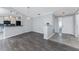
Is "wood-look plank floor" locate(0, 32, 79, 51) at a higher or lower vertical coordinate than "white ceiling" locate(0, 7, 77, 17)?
lower

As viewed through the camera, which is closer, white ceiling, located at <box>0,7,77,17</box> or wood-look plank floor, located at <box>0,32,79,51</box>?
white ceiling, located at <box>0,7,77,17</box>

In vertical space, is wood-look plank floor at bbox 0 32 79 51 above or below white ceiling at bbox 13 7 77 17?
below

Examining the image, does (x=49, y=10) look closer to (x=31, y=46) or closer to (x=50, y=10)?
(x=50, y=10)

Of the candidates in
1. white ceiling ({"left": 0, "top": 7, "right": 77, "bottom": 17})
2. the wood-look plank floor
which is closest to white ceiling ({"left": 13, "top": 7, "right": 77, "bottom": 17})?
white ceiling ({"left": 0, "top": 7, "right": 77, "bottom": 17})

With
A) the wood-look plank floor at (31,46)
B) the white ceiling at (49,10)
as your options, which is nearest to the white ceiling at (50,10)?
the white ceiling at (49,10)

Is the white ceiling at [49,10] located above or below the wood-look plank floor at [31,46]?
above

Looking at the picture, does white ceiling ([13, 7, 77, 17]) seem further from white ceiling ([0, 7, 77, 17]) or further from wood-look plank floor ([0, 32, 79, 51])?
wood-look plank floor ([0, 32, 79, 51])

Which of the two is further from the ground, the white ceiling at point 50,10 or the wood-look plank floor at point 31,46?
the white ceiling at point 50,10

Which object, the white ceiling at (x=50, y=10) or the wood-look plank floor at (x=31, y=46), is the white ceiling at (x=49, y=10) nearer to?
the white ceiling at (x=50, y=10)

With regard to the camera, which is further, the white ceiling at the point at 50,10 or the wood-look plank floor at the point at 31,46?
the wood-look plank floor at the point at 31,46

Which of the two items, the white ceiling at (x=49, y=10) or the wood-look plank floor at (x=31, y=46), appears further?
the wood-look plank floor at (x=31, y=46)
